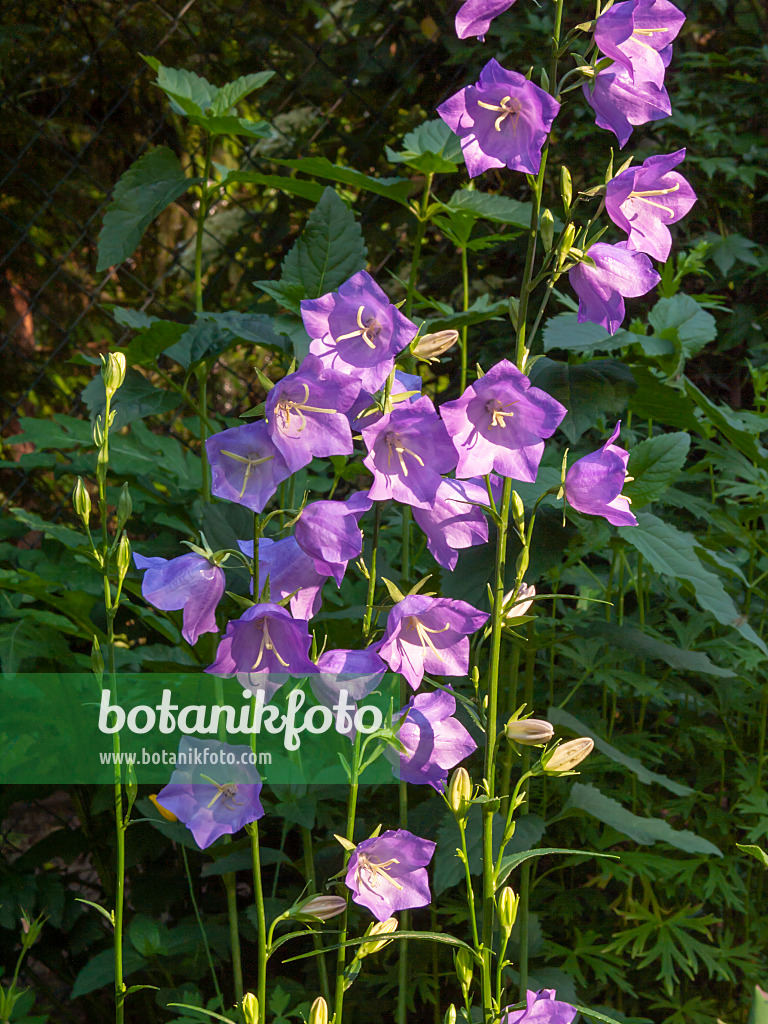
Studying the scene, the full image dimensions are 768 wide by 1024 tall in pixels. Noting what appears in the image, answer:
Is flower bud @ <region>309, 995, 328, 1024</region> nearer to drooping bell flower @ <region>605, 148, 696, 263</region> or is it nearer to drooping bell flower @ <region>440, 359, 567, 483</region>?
drooping bell flower @ <region>440, 359, 567, 483</region>

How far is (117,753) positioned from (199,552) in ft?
0.63

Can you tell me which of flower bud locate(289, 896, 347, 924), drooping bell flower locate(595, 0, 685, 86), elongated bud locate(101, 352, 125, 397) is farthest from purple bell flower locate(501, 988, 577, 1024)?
drooping bell flower locate(595, 0, 685, 86)

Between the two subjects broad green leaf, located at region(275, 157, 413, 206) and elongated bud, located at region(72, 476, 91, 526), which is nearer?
elongated bud, located at region(72, 476, 91, 526)

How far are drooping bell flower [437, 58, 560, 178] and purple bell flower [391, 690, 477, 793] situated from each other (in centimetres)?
42

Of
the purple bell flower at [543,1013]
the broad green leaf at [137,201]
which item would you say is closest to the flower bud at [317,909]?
the purple bell flower at [543,1013]

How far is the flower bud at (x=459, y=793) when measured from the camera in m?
0.65

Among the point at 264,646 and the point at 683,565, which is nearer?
the point at 264,646

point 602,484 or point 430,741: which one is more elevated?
point 602,484

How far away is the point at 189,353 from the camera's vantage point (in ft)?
4.07

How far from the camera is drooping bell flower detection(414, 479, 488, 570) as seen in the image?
0.69 m

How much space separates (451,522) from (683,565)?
42 cm

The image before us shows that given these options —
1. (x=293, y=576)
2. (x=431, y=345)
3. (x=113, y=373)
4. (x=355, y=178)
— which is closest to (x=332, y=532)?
(x=293, y=576)

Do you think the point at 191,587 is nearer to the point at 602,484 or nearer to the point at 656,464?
the point at 602,484

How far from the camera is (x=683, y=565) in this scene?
994 millimetres
